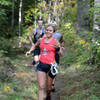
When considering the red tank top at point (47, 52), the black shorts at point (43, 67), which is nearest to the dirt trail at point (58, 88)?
the black shorts at point (43, 67)

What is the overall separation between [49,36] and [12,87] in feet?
7.46

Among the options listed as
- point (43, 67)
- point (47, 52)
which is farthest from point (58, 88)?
point (47, 52)

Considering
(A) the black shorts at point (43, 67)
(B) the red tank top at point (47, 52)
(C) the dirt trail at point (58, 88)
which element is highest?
(B) the red tank top at point (47, 52)

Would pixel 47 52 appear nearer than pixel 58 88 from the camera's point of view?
Yes

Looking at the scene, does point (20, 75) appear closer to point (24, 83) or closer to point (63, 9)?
point (24, 83)

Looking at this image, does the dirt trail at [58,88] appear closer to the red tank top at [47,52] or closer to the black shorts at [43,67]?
the black shorts at [43,67]

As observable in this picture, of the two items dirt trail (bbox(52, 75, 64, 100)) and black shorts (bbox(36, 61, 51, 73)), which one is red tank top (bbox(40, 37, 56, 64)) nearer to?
black shorts (bbox(36, 61, 51, 73))

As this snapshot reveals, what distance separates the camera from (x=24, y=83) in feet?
22.7

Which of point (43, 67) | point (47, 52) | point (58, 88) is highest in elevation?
point (47, 52)

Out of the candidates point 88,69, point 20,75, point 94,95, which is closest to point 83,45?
point 88,69

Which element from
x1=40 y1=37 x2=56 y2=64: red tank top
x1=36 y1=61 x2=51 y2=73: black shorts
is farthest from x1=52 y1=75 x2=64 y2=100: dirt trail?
x1=40 y1=37 x2=56 y2=64: red tank top

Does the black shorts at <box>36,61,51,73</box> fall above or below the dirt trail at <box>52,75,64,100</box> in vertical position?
above

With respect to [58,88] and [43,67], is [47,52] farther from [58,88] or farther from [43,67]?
[58,88]

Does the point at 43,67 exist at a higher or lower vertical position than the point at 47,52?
lower
